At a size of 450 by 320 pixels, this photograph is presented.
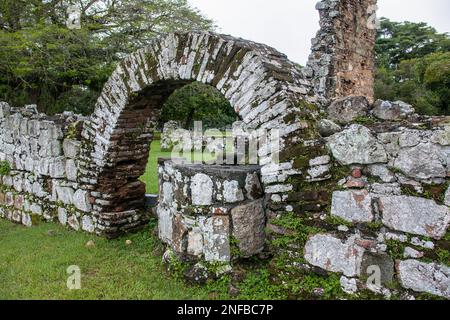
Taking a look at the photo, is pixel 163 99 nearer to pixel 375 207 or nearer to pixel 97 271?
pixel 97 271

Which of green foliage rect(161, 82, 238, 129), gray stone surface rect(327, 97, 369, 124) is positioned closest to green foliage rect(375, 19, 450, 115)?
green foliage rect(161, 82, 238, 129)

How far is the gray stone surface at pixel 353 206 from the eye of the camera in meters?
3.39

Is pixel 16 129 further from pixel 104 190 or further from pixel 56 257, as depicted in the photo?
pixel 56 257

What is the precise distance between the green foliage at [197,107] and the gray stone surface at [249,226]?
13.3 m

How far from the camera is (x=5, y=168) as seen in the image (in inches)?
298

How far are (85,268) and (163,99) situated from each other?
2553 millimetres

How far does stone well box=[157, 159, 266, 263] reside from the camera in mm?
4164

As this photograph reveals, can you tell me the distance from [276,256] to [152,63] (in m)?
2.84

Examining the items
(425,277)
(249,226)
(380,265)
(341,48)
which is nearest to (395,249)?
(380,265)

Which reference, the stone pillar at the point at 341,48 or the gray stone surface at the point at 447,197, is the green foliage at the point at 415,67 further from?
the gray stone surface at the point at 447,197

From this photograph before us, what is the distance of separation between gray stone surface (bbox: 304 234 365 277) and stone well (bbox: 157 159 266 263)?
74 cm

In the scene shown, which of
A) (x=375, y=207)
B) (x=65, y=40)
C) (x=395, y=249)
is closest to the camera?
(x=395, y=249)
